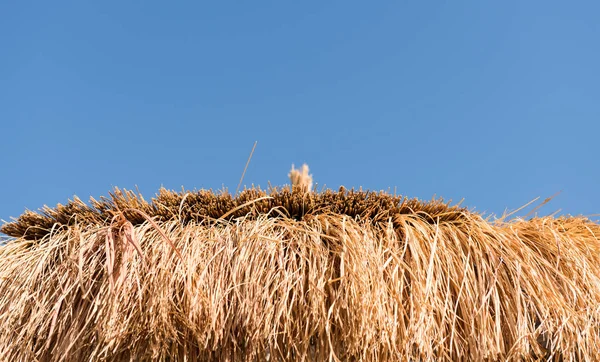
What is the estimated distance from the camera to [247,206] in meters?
1.66

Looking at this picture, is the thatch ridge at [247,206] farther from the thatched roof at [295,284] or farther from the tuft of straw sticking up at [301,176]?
the tuft of straw sticking up at [301,176]

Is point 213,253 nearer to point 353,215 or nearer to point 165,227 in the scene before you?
point 165,227

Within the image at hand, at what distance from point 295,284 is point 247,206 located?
1.17ft

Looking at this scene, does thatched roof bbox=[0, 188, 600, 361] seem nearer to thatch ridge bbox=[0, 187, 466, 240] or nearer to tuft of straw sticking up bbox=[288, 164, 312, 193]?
thatch ridge bbox=[0, 187, 466, 240]

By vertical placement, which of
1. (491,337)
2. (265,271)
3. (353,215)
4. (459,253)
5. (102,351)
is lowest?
(102,351)

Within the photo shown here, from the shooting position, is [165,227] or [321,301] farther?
[165,227]

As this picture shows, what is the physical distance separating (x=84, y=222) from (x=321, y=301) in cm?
89

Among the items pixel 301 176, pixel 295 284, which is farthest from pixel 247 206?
pixel 301 176

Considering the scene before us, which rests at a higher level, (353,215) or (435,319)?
(353,215)

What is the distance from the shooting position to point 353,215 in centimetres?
166

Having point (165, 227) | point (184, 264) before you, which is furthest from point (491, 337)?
point (165, 227)

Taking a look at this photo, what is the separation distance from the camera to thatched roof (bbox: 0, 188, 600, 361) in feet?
4.60

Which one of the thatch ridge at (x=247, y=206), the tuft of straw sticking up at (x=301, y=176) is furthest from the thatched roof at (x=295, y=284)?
the tuft of straw sticking up at (x=301, y=176)

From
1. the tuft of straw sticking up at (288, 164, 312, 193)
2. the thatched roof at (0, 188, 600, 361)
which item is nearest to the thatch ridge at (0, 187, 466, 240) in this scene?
the thatched roof at (0, 188, 600, 361)
